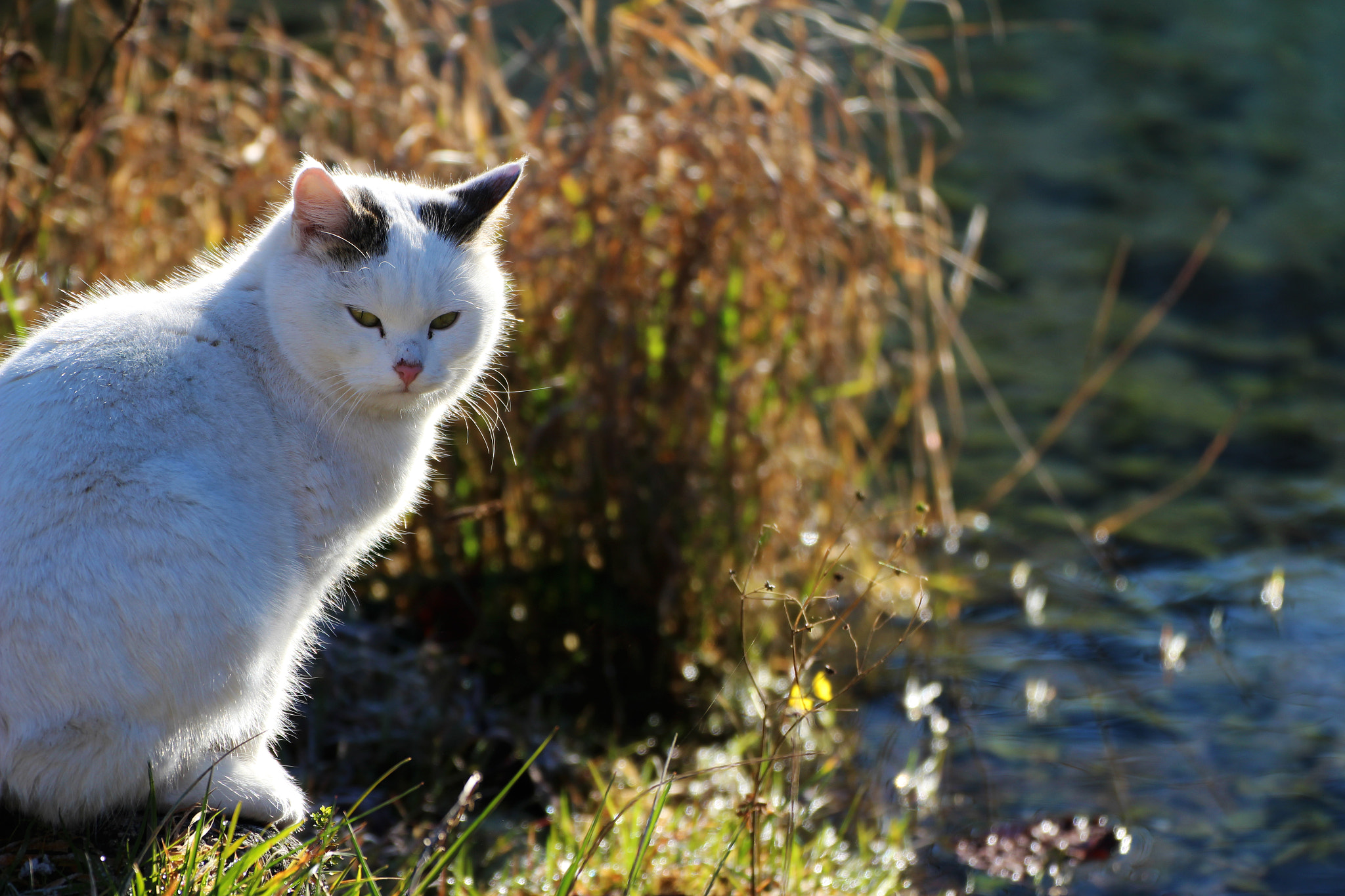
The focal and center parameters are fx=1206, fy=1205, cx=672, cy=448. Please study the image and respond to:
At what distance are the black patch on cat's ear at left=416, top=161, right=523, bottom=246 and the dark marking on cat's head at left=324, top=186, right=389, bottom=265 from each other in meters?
0.11

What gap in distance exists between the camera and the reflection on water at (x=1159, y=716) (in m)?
3.32

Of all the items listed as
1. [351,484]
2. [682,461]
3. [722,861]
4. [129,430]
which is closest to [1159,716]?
[682,461]

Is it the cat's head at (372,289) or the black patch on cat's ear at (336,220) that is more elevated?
the black patch on cat's ear at (336,220)

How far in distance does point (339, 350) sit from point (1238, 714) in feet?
10.2

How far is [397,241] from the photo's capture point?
6.78ft

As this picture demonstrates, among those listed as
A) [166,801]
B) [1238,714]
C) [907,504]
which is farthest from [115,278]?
[1238,714]

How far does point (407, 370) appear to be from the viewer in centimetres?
203

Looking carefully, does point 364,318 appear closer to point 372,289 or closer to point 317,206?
point 372,289

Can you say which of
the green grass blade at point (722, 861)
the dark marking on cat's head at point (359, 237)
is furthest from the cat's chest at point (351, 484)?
the green grass blade at point (722, 861)

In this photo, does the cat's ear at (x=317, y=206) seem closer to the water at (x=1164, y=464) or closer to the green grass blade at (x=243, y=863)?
the green grass blade at (x=243, y=863)

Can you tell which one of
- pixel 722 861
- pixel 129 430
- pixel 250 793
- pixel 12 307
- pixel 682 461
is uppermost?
pixel 129 430

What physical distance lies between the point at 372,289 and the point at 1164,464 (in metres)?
4.25

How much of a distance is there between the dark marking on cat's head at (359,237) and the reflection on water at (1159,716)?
90.6 inches

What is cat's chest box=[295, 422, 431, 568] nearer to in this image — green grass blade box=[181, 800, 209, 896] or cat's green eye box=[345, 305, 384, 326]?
cat's green eye box=[345, 305, 384, 326]
